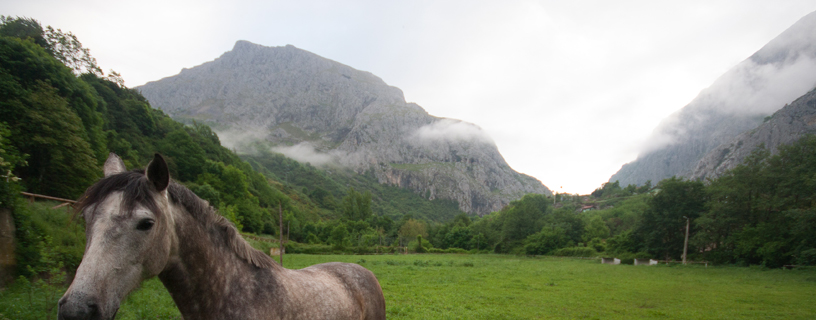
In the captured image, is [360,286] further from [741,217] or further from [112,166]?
[741,217]

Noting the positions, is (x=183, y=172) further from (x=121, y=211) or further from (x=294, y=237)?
(x=121, y=211)

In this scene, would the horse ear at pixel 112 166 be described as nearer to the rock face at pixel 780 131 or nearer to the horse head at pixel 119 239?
the horse head at pixel 119 239

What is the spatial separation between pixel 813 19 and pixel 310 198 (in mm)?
279039

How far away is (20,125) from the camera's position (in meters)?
18.0

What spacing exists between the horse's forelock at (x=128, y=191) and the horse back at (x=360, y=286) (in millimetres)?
2076

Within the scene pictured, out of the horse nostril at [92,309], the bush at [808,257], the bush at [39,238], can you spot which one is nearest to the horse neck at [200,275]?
the horse nostril at [92,309]

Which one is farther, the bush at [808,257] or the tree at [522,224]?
the tree at [522,224]

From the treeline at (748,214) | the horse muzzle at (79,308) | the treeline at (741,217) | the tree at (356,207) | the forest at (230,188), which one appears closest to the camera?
the horse muzzle at (79,308)

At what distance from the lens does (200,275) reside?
2.37 meters

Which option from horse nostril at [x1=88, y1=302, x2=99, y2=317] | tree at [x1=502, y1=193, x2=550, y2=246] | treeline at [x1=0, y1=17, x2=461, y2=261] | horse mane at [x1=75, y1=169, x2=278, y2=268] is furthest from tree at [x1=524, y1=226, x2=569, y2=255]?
horse nostril at [x1=88, y1=302, x2=99, y2=317]

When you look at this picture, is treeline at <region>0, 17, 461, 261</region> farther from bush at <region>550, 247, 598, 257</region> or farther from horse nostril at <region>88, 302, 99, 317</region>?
bush at <region>550, 247, 598, 257</region>

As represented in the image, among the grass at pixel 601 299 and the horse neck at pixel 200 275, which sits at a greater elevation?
the horse neck at pixel 200 275

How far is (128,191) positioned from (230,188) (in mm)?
58385

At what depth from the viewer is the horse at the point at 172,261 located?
70.2 inches
